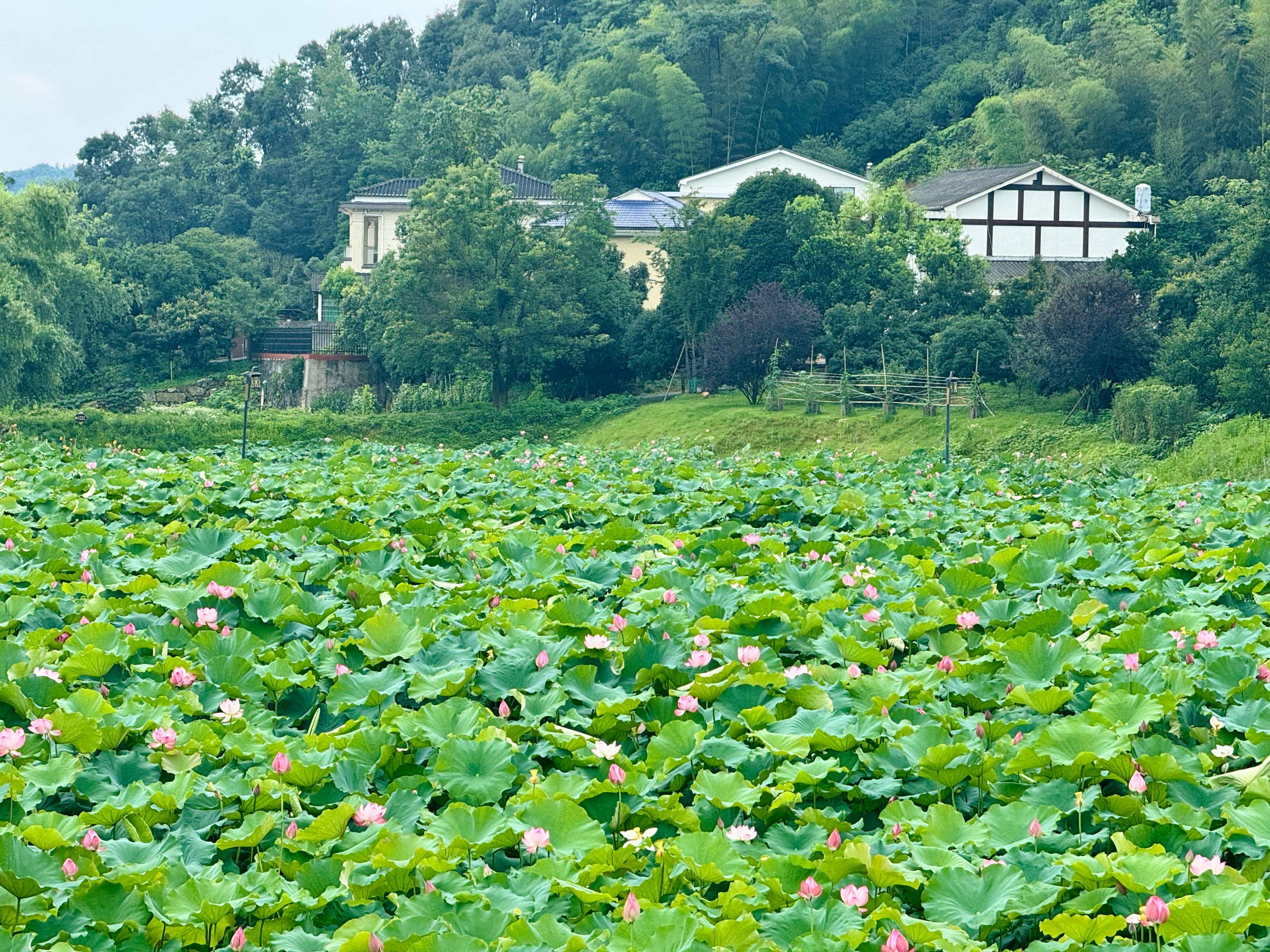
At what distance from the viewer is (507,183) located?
42188 mm

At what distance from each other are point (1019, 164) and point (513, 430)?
23.5m

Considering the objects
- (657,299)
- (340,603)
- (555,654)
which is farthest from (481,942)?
(657,299)

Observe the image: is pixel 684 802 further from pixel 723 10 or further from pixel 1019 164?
pixel 723 10

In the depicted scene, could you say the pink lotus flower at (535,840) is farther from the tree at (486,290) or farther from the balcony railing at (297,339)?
the balcony railing at (297,339)

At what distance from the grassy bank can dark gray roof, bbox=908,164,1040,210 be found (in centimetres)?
1361

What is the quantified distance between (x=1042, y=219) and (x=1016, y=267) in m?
2.52

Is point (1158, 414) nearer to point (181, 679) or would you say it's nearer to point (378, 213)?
point (181, 679)

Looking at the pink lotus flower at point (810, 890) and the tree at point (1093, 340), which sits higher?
the tree at point (1093, 340)

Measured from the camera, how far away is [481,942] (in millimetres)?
2314

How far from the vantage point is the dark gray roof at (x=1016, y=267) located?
110ft

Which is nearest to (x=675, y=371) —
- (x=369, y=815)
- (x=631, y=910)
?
(x=369, y=815)

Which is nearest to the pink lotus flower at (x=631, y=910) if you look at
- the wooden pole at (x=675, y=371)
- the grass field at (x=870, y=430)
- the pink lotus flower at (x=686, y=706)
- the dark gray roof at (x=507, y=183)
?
the pink lotus flower at (x=686, y=706)

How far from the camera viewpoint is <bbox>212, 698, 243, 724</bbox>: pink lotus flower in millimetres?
3643

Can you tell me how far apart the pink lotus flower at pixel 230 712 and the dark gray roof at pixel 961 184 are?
120ft
